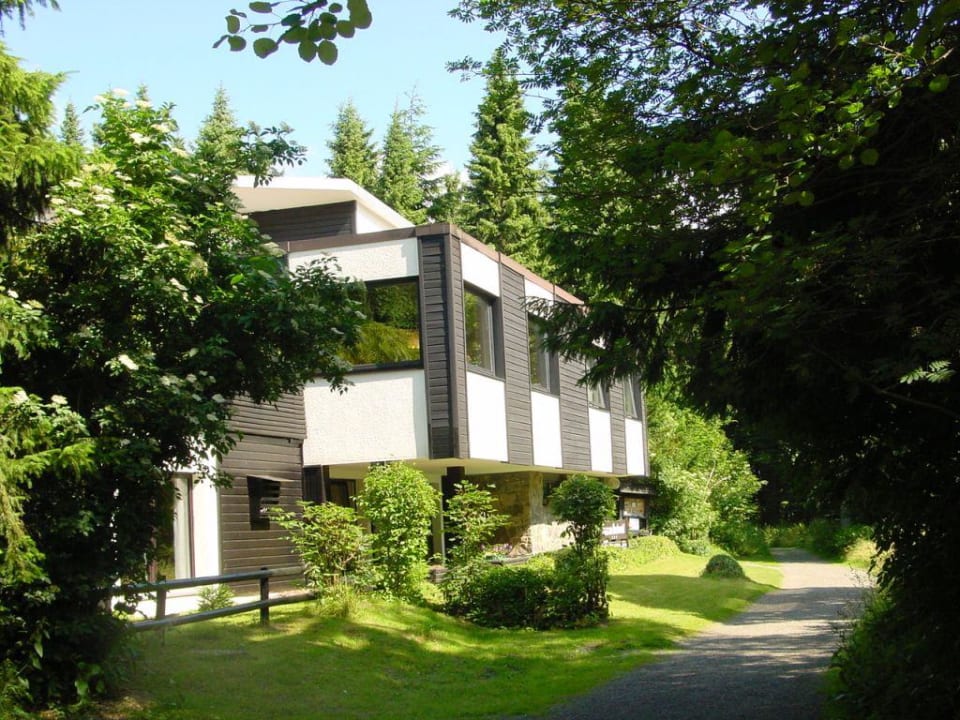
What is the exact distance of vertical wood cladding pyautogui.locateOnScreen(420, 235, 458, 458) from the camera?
18.0m

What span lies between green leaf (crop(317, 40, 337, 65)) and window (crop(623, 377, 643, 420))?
2554 cm

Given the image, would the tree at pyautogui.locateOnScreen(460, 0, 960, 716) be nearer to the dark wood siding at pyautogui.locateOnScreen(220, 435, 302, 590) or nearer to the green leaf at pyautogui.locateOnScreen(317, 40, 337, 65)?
the green leaf at pyautogui.locateOnScreen(317, 40, 337, 65)

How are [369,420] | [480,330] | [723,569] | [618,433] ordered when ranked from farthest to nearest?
[618,433] → [723,569] → [480,330] → [369,420]

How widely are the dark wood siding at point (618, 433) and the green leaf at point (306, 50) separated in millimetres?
23967

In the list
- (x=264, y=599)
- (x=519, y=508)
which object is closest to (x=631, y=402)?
(x=519, y=508)

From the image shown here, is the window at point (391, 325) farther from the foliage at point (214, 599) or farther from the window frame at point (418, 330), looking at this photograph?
the foliage at point (214, 599)

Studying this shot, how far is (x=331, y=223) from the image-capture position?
21.2 m

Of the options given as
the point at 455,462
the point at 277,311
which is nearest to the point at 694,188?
the point at 277,311

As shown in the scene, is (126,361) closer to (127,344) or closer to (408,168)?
(127,344)

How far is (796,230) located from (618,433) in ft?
69.7

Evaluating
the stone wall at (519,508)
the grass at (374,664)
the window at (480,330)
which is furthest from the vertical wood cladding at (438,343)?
the stone wall at (519,508)

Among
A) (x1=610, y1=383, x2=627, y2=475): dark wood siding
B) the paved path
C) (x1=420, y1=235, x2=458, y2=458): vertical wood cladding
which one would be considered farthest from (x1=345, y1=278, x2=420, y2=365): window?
(x1=610, y1=383, x2=627, y2=475): dark wood siding

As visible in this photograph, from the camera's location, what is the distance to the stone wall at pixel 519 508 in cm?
2322

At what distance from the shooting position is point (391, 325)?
61.3 feet
